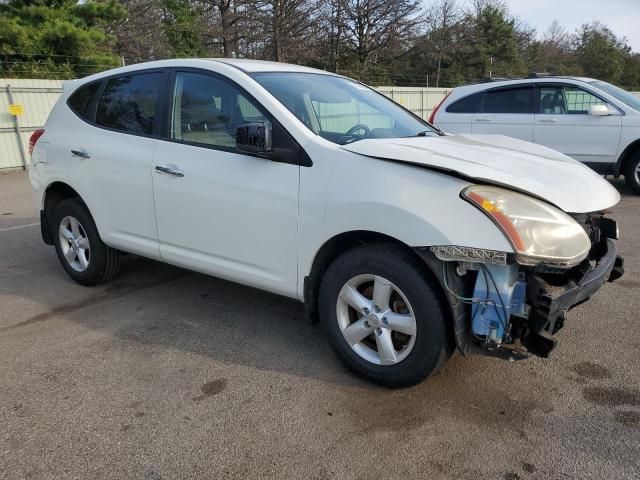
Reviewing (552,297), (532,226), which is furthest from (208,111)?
(552,297)

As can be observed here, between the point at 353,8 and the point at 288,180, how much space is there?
39525 millimetres

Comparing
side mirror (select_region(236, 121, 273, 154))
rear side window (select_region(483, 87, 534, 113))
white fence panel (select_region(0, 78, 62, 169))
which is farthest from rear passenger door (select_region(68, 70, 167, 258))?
white fence panel (select_region(0, 78, 62, 169))

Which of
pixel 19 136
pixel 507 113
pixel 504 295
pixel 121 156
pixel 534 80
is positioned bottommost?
pixel 504 295

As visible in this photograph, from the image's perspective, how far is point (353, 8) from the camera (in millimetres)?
39094

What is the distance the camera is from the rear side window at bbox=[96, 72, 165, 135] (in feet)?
13.3

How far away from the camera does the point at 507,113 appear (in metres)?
8.88

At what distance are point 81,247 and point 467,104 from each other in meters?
6.77

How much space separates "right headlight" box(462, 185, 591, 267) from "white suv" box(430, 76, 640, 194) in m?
6.39

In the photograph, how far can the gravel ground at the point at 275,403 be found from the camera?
2469 millimetres

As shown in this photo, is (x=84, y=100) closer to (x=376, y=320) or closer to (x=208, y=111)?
(x=208, y=111)

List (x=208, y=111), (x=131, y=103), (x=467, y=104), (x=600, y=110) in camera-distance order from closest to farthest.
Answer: (x=208, y=111) → (x=131, y=103) → (x=600, y=110) → (x=467, y=104)

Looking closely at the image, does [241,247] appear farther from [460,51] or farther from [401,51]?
[460,51]

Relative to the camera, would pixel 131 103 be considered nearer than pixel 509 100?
Yes

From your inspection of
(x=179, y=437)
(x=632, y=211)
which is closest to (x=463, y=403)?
(x=179, y=437)
